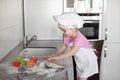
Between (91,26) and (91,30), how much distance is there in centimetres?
5

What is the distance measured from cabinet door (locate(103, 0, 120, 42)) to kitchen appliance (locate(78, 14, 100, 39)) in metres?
0.15

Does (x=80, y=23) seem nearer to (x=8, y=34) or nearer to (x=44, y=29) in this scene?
(x=8, y=34)

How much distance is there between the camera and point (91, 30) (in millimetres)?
2762

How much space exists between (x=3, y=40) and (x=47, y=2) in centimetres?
118

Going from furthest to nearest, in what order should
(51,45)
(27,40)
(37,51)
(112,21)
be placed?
(112,21) → (27,40) → (51,45) → (37,51)

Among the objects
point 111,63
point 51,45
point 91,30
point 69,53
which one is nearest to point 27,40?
point 51,45

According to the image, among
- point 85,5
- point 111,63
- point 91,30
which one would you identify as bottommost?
point 111,63

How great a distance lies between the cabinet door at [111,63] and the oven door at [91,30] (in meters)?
0.27

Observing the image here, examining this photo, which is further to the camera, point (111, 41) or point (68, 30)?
point (111, 41)

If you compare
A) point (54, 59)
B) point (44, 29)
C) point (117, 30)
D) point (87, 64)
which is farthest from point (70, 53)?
point (117, 30)

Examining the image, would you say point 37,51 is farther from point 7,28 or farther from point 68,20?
point 68,20

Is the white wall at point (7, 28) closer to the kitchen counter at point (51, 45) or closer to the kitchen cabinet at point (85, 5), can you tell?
the kitchen counter at point (51, 45)

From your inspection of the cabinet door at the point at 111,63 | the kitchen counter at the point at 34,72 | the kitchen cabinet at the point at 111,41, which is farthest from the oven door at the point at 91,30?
the kitchen counter at the point at 34,72

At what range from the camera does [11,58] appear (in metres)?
1.71
